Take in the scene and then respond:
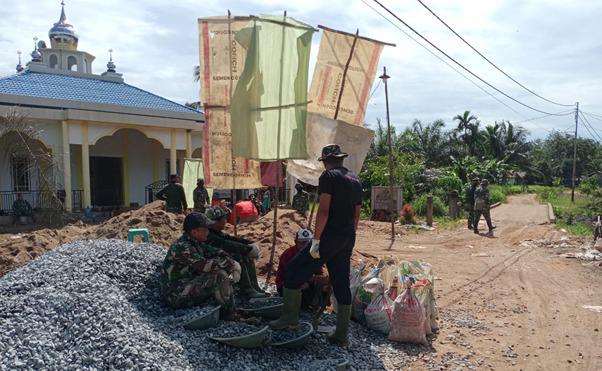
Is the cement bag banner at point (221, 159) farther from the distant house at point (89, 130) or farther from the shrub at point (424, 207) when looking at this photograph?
the shrub at point (424, 207)

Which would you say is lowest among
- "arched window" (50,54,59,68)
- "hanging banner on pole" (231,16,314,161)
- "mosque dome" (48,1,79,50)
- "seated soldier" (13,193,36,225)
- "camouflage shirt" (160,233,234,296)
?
"seated soldier" (13,193,36,225)

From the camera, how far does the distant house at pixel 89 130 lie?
15.3 meters

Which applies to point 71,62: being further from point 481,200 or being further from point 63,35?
point 481,200

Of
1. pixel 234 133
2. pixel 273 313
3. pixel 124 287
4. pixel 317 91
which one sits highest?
pixel 317 91

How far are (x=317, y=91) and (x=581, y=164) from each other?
55.3m

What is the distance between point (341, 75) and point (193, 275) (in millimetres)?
4083

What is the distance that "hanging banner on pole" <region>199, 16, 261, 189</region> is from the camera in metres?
5.81

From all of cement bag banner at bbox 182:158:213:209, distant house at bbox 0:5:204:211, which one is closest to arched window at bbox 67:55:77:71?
distant house at bbox 0:5:204:211

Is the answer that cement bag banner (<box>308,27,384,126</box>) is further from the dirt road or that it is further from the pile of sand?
the dirt road

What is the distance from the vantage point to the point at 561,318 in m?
5.87

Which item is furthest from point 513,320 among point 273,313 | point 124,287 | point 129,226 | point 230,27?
point 129,226

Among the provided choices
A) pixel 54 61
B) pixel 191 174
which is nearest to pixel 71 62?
pixel 54 61

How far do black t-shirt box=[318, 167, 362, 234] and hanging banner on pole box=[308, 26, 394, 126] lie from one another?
9.07 ft

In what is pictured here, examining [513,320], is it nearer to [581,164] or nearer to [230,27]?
[230,27]
